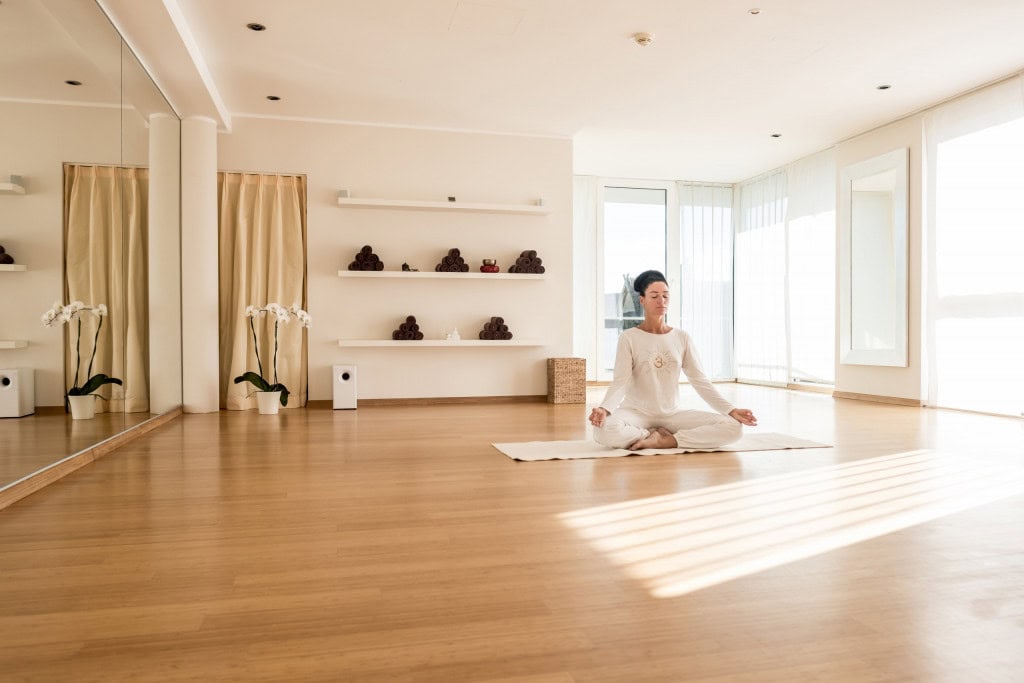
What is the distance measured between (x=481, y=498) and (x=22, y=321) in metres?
1.99

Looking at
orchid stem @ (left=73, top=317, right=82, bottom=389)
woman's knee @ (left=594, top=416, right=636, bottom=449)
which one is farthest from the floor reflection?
woman's knee @ (left=594, top=416, right=636, bottom=449)

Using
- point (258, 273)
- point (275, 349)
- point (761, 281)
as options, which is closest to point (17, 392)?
point (275, 349)

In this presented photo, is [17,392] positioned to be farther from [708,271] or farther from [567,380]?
[708,271]

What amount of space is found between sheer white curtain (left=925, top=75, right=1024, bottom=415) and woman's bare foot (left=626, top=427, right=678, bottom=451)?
3.39m

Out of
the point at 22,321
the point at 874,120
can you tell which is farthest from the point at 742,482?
the point at 874,120

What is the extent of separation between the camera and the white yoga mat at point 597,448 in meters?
3.54

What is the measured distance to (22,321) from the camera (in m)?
2.92

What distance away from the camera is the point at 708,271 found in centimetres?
977

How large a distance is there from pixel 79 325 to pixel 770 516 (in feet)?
10.5

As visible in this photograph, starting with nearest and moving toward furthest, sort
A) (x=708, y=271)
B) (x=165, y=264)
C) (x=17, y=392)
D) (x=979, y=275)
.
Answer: (x=17, y=392) < (x=165, y=264) < (x=979, y=275) < (x=708, y=271)

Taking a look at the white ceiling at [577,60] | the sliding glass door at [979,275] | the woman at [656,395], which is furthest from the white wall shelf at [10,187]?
the sliding glass door at [979,275]

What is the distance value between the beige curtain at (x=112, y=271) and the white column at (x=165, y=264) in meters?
0.26

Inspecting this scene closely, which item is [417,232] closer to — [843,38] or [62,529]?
[843,38]

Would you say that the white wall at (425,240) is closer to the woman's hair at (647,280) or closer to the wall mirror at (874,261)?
the wall mirror at (874,261)
